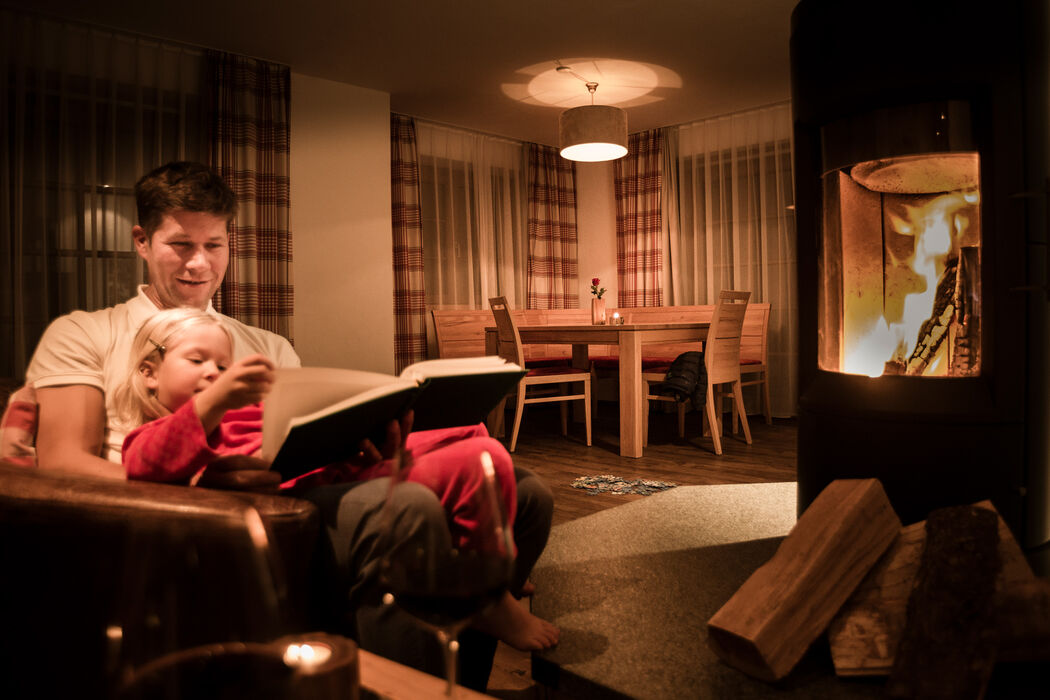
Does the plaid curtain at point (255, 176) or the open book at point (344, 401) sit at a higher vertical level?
the plaid curtain at point (255, 176)

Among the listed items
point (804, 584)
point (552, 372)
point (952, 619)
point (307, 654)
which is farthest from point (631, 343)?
point (307, 654)

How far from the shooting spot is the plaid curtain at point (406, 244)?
5.20m

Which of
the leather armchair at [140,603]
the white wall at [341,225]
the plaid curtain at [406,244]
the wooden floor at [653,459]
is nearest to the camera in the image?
the leather armchair at [140,603]

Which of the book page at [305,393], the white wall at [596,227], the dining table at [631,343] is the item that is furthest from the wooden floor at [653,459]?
the white wall at [596,227]

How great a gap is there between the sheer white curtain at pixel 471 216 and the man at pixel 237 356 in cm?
416

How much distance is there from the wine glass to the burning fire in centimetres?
135

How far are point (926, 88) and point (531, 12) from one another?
262 cm

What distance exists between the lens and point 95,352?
1.24 metres

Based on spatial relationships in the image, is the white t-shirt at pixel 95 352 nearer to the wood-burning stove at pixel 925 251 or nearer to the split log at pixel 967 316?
the wood-burning stove at pixel 925 251

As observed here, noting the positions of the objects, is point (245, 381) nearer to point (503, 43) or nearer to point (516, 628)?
point (516, 628)

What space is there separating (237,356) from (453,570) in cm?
100

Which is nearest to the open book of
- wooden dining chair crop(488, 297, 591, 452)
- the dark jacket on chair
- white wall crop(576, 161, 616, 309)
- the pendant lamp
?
wooden dining chair crop(488, 297, 591, 452)

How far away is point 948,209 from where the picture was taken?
1605mm

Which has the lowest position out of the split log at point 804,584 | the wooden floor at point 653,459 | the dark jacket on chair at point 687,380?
the wooden floor at point 653,459
